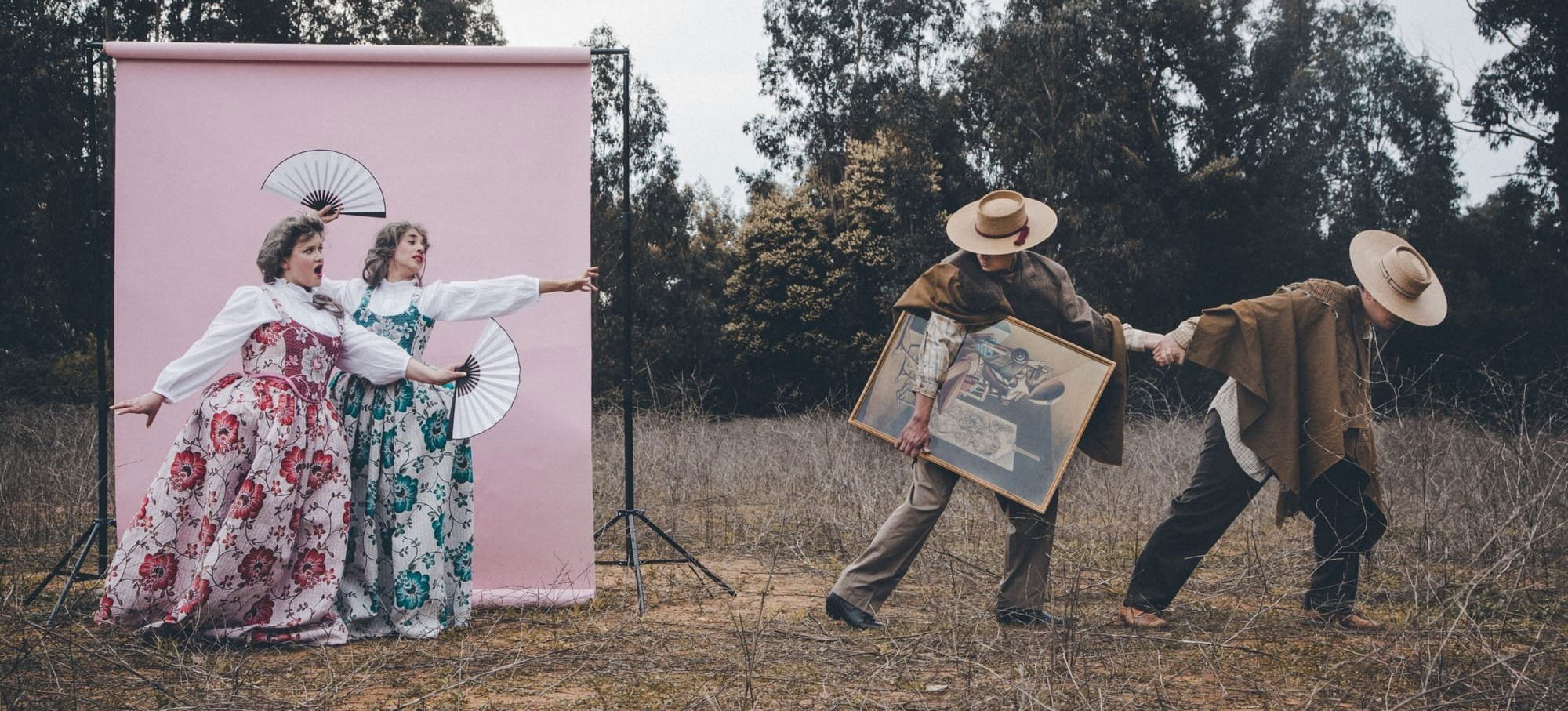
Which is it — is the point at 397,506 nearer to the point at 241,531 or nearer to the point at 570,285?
the point at 241,531

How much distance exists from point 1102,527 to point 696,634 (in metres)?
3.57

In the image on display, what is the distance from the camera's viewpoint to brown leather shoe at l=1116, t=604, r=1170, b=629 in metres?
4.00

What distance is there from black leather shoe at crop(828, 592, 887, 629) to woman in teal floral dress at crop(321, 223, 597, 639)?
1.40m

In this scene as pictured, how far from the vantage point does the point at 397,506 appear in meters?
4.13

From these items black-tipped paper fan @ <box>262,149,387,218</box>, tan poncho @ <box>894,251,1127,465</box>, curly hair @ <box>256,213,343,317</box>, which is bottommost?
tan poncho @ <box>894,251,1127,465</box>

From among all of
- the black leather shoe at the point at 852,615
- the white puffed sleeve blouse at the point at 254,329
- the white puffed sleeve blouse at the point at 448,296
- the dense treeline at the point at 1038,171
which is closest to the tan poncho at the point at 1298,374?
the black leather shoe at the point at 852,615

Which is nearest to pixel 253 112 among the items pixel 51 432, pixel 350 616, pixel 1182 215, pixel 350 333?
pixel 350 333

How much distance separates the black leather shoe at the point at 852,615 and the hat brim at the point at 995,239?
1.28 meters

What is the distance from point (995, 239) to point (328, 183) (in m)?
2.72

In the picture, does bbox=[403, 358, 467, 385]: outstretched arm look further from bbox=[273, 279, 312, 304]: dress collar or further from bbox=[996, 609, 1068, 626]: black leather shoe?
bbox=[996, 609, 1068, 626]: black leather shoe

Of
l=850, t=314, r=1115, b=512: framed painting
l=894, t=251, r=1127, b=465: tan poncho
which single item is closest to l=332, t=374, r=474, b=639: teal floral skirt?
l=850, t=314, r=1115, b=512: framed painting

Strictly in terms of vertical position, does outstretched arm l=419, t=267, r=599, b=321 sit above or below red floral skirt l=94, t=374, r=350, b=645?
above

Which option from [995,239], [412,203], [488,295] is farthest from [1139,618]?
[412,203]

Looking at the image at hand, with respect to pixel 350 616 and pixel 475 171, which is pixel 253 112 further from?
pixel 350 616
